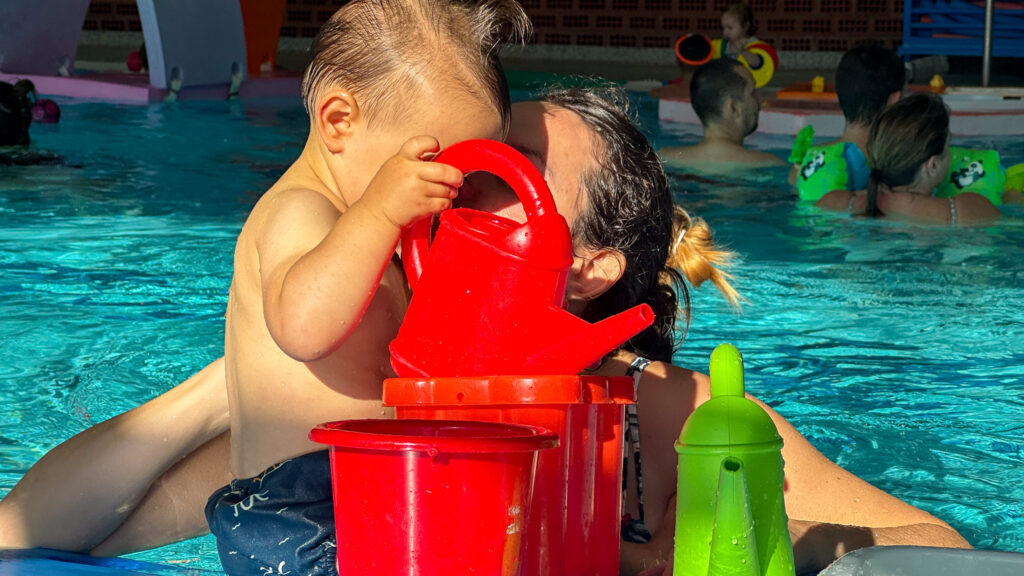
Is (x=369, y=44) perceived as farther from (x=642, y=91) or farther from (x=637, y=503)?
(x=642, y=91)

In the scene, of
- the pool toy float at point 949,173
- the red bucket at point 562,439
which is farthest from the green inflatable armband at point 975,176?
the red bucket at point 562,439

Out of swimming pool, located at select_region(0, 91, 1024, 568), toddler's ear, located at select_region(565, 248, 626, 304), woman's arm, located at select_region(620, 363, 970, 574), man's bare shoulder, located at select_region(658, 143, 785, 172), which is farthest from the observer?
man's bare shoulder, located at select_region(658, 143, 785, 172)

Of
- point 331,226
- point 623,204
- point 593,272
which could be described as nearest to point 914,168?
point 623,204

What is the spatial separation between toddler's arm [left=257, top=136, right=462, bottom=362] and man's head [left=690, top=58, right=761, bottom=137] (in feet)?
25.9

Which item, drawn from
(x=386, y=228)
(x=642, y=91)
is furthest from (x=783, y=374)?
(x=642, y=91)

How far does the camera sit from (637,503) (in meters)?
2.45

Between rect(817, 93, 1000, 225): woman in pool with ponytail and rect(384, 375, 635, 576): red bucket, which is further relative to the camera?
rect(817, 93, 1000, 225): woman in pool with ponytail

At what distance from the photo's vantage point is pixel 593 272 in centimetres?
232

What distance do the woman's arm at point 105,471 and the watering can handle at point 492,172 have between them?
1.04 m

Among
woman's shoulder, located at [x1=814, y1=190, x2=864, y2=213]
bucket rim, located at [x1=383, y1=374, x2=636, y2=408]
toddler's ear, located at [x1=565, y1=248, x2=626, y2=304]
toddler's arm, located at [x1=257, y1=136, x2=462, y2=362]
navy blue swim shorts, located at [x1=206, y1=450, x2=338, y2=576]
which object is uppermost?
toddler's arm, located at [x1=257, y1=136, x2=462, y2=362]

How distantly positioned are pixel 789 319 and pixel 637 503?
3.07 meters

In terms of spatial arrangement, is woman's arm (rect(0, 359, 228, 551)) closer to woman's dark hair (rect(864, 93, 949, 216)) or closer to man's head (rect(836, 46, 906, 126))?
woman's dark hair (rect(864, 93, 949, 216))

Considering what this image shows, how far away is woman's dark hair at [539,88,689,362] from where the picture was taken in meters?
2.37

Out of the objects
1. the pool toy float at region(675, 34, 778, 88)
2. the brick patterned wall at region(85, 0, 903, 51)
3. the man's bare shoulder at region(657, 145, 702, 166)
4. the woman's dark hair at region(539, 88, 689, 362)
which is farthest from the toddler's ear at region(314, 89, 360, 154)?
the brick patterned wall at region(85, 0, 903, 51)
